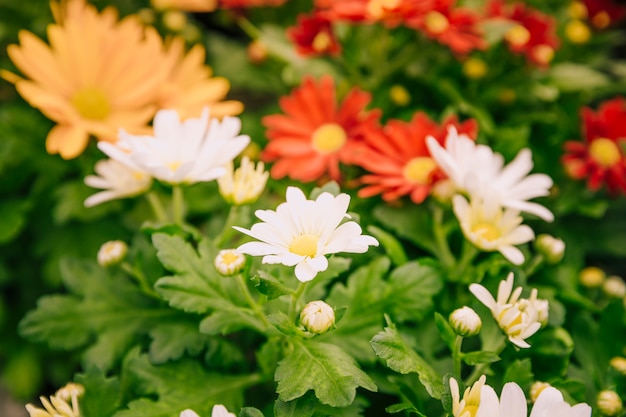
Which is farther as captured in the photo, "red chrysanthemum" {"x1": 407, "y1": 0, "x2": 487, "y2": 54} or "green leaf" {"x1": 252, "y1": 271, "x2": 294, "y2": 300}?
"red chrysanthemum" {"x1": 407, "y1": 0, "x2": 487, "y2": 54}

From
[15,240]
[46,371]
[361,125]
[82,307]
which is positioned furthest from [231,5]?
[46,371]

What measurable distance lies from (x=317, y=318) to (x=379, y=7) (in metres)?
0.74

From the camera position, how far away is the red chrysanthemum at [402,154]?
1.12m

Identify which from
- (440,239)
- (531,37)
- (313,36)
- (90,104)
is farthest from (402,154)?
(90,104)

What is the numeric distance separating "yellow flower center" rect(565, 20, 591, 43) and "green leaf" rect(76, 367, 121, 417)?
1443mm

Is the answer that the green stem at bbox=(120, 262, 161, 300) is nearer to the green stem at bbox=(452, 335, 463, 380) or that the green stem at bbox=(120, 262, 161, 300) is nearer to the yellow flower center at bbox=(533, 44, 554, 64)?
the green stem at bbox=(452, 335, 463, 380)

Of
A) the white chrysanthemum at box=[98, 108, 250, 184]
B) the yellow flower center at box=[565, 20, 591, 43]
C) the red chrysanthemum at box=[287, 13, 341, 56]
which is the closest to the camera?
the white chrysanthemum at box=[98, 108, 250, 184]

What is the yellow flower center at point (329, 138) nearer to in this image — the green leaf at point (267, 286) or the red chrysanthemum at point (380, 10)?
the red chrysanthemum at point (380, 10)

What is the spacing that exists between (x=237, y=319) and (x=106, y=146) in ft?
1.11

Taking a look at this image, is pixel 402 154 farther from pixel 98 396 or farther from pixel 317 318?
pixel 98 396

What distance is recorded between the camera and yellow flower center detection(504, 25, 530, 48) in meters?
1.42

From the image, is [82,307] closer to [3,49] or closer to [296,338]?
[296,338]

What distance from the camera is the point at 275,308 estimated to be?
95 cm

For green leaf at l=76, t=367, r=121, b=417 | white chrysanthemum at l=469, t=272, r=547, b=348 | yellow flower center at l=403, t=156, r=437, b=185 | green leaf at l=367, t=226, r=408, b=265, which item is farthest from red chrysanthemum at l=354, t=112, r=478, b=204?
green leaf at l=76, t=367, r=121, b=417
